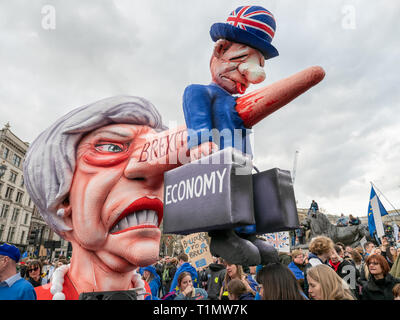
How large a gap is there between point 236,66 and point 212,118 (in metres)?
0.37

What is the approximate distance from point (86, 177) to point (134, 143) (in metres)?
0.43

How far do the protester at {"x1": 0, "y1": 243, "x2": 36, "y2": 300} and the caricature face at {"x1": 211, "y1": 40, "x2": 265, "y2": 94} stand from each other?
2140mm

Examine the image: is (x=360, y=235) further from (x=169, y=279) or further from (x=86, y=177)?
(x=86, y=177)

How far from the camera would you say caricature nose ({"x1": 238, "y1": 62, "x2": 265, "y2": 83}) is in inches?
65.0

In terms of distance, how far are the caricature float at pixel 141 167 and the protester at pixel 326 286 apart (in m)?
0.83

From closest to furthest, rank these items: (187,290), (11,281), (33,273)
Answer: (11,281) < (187,290) < (33,273)

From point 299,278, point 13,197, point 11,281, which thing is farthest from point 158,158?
point 13,197

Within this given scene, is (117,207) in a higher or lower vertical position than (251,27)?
lower

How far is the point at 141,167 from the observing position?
6.75 ft

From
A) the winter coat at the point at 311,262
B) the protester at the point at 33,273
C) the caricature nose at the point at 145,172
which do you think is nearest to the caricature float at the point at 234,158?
the caricature nose at the point at 145,172

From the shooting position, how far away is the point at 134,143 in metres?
2.24

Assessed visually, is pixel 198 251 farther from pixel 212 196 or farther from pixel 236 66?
pixel 212 196

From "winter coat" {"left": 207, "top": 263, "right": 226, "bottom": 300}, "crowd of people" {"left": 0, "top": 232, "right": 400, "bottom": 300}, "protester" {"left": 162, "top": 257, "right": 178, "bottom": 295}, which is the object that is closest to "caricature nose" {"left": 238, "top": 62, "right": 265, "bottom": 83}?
"crowd of people" {"left": 0, "top": 232, "right": 400, "bottom": 300}
